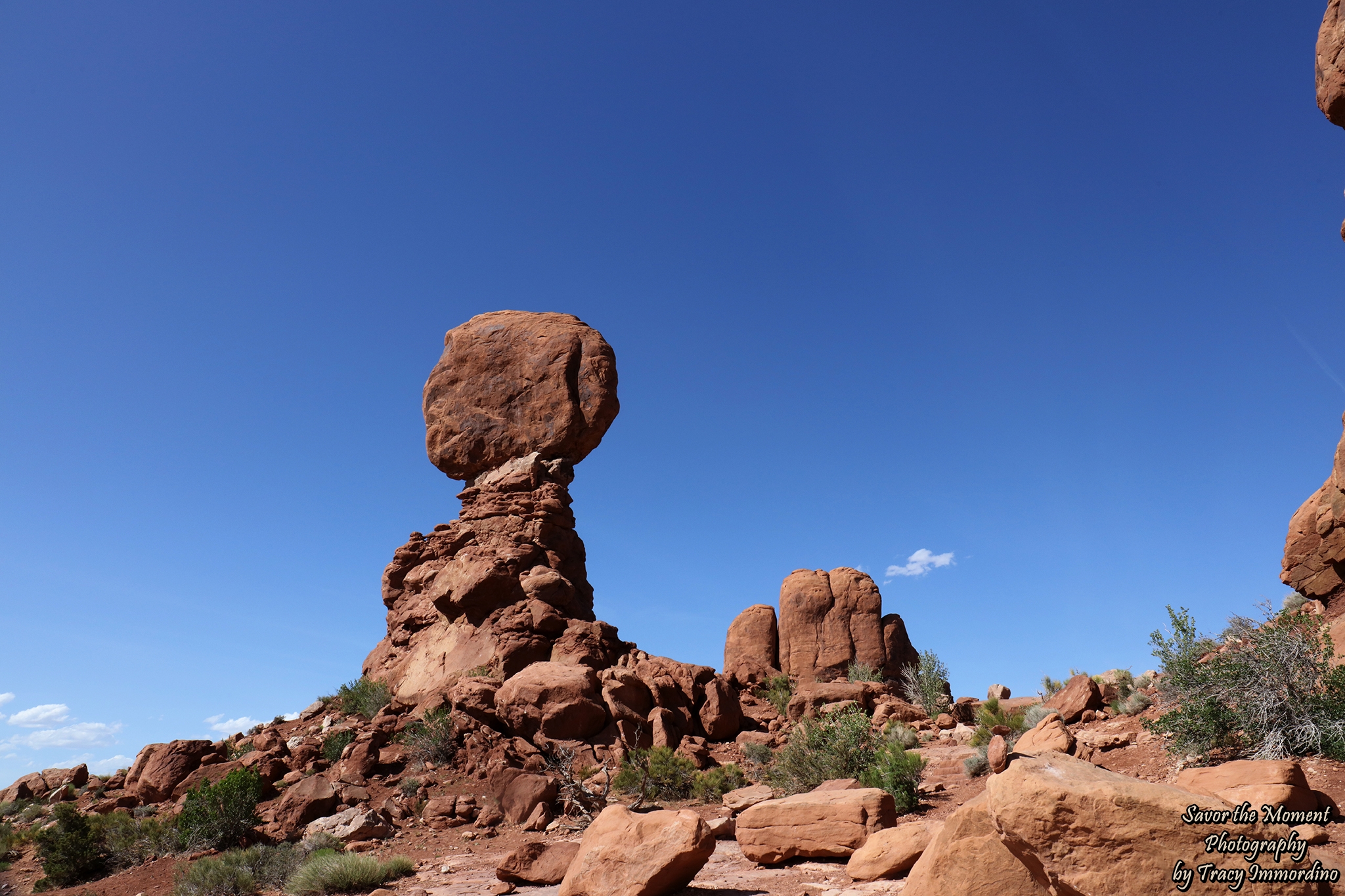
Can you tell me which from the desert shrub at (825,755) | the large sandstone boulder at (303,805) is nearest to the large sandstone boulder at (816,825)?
the desert shrub at (825,755)

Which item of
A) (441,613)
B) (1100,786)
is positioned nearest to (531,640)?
(441,613)

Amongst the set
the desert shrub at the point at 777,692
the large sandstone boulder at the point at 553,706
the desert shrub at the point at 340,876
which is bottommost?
the desert shrub at the point at 340,876

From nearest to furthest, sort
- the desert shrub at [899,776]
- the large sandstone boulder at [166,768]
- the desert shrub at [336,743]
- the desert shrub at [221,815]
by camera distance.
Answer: the desert shrub at [899,776] → the desert shrub at [221,815] → the large sandstone boulder at [166,768] → the desert shrub at [336,743]

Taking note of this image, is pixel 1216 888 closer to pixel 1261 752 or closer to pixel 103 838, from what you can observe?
pixel 1261 752

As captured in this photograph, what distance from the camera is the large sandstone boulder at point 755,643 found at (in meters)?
26.8

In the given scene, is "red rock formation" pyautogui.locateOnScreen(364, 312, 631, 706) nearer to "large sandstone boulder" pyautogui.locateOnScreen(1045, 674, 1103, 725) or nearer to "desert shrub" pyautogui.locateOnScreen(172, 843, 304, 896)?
"desert shrub" pyautogui.locateOnScreen(172, 843, 304, 896)

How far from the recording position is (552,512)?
25.2m

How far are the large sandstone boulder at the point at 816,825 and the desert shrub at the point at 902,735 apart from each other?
8.44 metres

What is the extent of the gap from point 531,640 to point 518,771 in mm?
5515

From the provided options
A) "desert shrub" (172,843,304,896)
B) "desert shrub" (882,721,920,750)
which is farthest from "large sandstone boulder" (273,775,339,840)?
"desert shrub" (882,721,920,750)

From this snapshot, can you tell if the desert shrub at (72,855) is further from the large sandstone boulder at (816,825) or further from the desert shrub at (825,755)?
the desert shrub at (825,755)

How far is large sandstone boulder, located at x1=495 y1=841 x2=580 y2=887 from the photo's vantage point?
408 inches

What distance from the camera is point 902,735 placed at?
62.0ft

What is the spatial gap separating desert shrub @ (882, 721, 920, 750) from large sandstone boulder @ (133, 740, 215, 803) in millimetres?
17143
